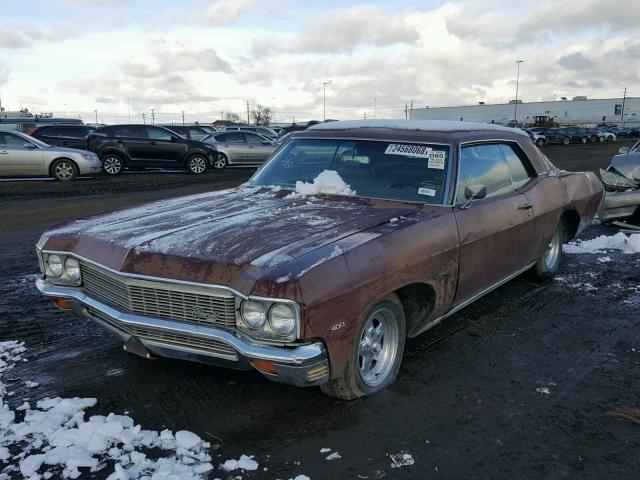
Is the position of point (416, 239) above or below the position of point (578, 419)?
above

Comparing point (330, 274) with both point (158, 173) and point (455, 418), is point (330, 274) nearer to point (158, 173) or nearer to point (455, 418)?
point (455, 418)

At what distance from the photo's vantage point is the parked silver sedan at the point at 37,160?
577 inches

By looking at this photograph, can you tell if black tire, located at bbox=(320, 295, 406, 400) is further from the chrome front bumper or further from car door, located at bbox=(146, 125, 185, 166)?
car door, located at bbox=(146, 125, 185, 166)

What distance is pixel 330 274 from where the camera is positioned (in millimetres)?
2840

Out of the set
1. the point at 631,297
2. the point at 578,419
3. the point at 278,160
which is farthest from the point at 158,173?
the point at 578,419

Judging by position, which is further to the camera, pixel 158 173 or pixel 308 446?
pixel 158 173

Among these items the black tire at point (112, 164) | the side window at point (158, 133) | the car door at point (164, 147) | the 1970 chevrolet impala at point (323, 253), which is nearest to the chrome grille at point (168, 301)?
the 1970 chevrolet impala at point (323, 253)

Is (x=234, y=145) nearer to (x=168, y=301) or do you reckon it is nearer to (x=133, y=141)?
(x=133, y=141)

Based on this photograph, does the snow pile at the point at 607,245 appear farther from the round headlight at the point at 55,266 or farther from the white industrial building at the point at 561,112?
the white industrial building at the point at 561,112

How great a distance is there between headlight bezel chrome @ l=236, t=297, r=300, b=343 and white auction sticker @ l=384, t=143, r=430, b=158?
1.96m

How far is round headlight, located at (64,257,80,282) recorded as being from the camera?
139 inches

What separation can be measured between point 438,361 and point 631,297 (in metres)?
2.47

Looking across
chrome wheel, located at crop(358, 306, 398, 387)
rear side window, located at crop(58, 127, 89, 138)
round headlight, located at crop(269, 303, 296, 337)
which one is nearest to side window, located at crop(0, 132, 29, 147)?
rear side window, located at crop(58, 127, 89, 138)

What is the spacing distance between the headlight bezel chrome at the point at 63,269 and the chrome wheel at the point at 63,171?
496 inches
